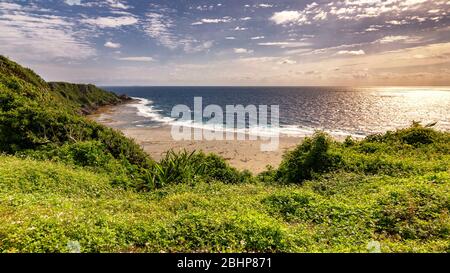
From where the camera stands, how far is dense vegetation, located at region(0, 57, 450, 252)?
596 cm

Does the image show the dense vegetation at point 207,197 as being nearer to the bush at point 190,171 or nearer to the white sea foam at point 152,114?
the bush at point 190,171

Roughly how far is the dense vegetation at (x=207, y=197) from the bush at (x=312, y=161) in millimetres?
70

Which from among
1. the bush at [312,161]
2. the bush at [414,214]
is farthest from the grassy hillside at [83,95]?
the bush at [414,214]

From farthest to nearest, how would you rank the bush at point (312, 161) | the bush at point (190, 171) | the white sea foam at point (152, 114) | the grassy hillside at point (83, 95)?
the grassy hillside at point (83, 95) → the white sea foam at point (152, 114) → the bush at point (312, 161) → the bush at point (190, 171)

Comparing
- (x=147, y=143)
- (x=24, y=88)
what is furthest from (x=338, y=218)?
(x=147, y=143)

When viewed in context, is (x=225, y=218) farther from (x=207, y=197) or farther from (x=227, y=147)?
(x=227, y=147)

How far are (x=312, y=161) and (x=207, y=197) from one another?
276 inches

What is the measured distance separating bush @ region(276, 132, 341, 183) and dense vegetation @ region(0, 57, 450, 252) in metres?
0.07

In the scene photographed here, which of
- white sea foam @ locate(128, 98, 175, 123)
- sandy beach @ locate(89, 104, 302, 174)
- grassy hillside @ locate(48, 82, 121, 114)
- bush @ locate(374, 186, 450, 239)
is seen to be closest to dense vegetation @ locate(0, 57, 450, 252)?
bush @ locate(374, 186, 450, 239)

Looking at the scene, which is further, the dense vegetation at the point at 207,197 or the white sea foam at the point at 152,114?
Answer: the white sea foam at the point at 152,114

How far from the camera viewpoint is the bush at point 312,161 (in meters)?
14.5

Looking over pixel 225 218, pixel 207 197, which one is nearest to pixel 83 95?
pixel 207 197

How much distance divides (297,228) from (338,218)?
1.59m

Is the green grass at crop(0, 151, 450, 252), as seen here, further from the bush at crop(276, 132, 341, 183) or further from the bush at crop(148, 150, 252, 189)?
the bush at crop(276, 132, 341, 183)
